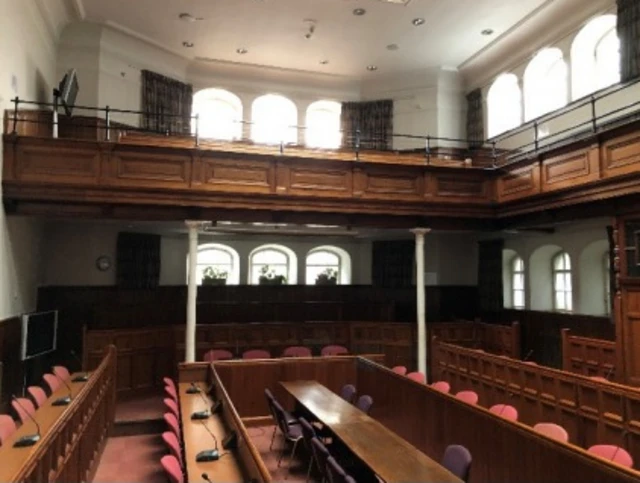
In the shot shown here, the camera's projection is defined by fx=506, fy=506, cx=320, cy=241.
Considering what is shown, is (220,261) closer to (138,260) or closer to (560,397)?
(138,260)

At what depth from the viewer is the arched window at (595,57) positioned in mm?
9438

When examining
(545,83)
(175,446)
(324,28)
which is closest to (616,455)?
(175,446)

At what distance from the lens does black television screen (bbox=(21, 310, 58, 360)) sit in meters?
7.63

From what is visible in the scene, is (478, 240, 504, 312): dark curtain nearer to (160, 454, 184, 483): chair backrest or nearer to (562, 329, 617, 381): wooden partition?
(562, 329, 617, 381): wooden partition

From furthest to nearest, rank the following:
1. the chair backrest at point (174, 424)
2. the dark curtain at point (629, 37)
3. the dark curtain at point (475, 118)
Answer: the dark curtain at point (475, 118), the dark curtain at point (629, 37), the chair backrest at point (174, 424)

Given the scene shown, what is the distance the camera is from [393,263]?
43.2 feet

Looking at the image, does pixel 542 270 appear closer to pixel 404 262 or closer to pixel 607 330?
pixel 607 330

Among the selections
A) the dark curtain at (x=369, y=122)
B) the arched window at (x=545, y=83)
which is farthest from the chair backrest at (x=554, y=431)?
the dark curtain at (x=369, y=122)

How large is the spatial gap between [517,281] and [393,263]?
3039mm

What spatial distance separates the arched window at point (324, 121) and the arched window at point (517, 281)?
5.42 meters

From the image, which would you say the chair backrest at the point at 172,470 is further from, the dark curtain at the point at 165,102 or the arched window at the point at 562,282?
the arched window at the point at 562,282

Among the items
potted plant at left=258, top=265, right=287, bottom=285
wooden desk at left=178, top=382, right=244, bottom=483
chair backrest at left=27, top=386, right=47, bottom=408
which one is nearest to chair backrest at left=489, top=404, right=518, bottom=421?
wooden desk at left=178, top=382, right=244, bottom=483

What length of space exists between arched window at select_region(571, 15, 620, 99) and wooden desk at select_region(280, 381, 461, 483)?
7783mm

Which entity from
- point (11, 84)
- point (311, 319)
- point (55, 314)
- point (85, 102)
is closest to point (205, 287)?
point (311, 319)
